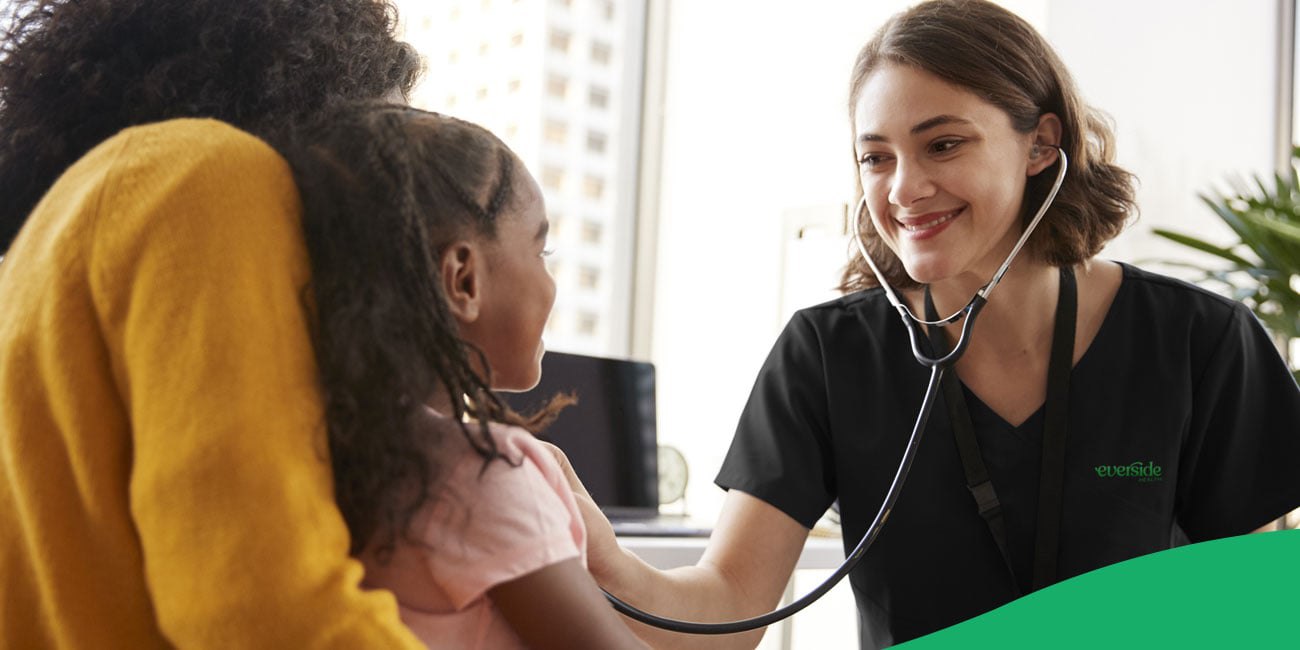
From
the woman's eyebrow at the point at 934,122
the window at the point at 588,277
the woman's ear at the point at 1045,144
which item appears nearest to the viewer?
the woman's eyebrow at the point at 934,122

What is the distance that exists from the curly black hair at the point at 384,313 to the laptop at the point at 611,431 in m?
1.54

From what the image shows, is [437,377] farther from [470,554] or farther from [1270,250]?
[1270,250]

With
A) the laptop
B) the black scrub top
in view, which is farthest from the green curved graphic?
the laptop

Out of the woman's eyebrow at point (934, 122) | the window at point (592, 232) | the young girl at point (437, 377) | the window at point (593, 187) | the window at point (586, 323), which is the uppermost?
the woman's eyebrow at point (934, 122)

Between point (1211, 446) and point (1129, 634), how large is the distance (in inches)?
26.1

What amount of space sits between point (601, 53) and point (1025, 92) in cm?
261

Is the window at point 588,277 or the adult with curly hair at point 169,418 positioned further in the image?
the window at point 588,277

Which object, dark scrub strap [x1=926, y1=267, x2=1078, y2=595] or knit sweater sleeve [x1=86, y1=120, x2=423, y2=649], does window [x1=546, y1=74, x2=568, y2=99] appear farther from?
knit sweater sleeve [x1=86, y1=120, x2=423, y2=649]

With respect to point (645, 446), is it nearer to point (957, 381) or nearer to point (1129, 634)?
point (957, 381)

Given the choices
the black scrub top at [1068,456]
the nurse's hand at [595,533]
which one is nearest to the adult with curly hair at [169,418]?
the nurse's hand at [595,533]

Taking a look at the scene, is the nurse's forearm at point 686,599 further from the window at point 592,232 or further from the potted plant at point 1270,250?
the window at point 592,232

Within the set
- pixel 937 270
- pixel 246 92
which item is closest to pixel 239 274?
pixel 246 92

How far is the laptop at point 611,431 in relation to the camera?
2301mm

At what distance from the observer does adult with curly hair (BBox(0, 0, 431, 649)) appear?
0.51 meters
